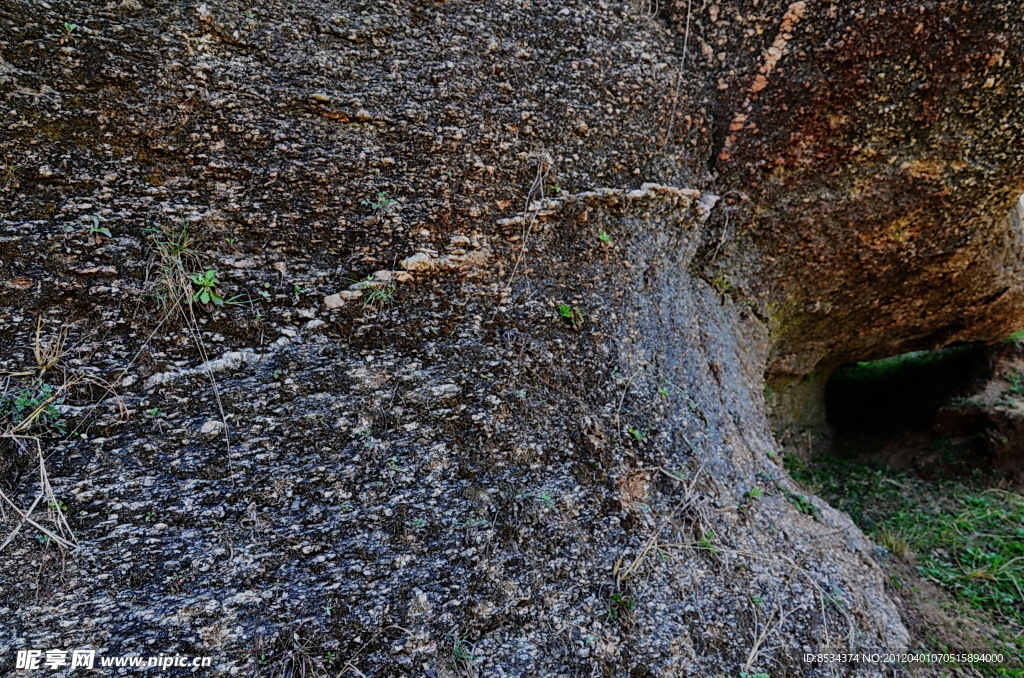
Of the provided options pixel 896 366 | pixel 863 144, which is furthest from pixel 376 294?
pixel 896 366

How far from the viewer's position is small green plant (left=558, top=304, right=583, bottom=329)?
2.59 meters

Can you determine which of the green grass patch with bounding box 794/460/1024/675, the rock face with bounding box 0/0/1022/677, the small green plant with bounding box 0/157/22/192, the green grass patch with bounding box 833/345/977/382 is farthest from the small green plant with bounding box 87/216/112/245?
the green grass patch with bounding box 833/345/977/382

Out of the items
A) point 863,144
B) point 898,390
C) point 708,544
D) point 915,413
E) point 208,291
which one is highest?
point 863,144

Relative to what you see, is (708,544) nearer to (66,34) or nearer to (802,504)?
(802,504)

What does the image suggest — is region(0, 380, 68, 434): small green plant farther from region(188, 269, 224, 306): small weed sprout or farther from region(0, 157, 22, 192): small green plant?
region(0, 157, 22, 192): small green plant

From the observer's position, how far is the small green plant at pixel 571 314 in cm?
259

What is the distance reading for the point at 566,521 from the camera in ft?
7.10

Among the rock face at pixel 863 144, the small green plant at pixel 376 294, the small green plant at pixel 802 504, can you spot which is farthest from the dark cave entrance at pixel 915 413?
the small green plant at pixel 376 294

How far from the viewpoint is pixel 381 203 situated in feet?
A: 7.97

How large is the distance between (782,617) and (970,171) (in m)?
3.17

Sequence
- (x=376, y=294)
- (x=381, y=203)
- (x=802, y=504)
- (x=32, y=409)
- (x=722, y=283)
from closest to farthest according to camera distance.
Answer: (x=32, y=409)
(x=376, y=294)
(x=381, y=203)
(x=802, y=504)
(x=722, y=283)

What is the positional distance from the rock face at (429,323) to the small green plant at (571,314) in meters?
0.02

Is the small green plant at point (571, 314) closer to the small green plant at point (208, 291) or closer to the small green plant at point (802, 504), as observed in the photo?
the small green plant at point (208, 291)

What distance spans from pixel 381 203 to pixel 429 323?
64 cm
